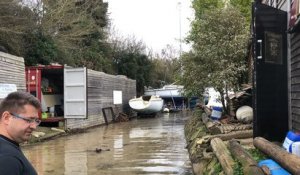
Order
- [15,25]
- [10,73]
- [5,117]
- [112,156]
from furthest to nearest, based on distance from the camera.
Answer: [15,25]
[10,73]
[112,156]
[5,117]

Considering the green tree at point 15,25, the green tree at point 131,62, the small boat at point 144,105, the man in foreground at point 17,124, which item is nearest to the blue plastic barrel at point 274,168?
the man in foreground at point 17,124

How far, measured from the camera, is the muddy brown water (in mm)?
11312

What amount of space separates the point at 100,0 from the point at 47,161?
27482 millimetres

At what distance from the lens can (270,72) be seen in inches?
418

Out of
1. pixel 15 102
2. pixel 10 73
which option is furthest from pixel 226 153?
pixel 10 73

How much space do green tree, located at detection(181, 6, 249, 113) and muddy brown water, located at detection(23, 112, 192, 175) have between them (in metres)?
2.36

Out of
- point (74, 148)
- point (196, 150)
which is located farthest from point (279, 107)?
point (74, 148)

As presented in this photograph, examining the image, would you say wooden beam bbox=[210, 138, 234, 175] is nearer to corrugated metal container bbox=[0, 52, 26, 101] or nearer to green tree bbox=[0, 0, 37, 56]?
corrugated metal container bbox=[0, 52, 26, 101]

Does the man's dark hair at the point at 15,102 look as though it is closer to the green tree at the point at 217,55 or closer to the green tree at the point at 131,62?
the green tree at the point at 217,55

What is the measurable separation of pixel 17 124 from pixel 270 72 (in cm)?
846

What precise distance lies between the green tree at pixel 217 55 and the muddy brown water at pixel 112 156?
93.0 inches

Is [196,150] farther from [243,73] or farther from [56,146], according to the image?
[243,73]

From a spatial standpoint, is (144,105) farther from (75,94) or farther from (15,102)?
(15,102)

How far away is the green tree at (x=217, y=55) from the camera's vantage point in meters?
18.1
